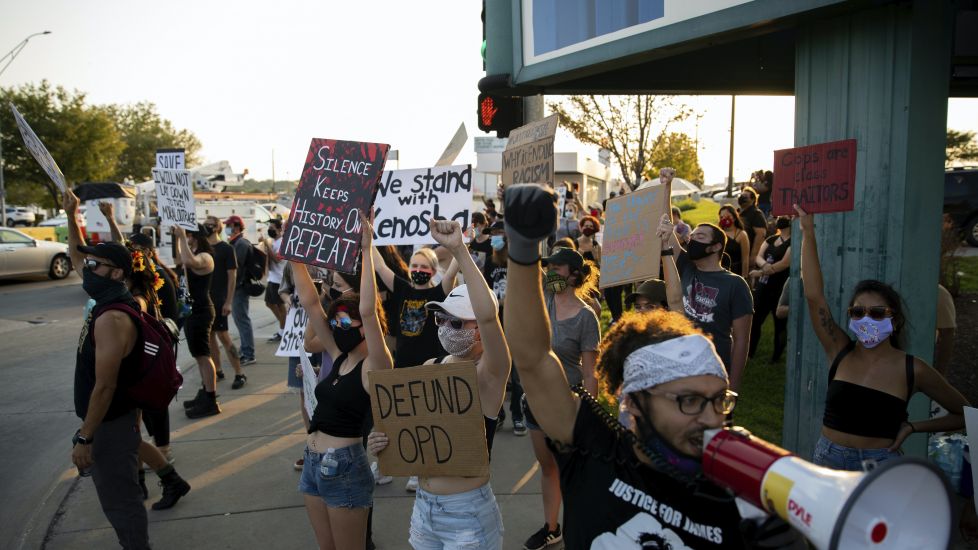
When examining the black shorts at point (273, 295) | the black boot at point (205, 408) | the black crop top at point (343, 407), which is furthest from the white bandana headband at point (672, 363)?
the black shorts at point (273, 295)

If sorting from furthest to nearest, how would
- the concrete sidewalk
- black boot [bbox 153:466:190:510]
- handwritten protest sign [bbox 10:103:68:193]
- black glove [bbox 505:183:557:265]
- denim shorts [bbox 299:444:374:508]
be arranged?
handwritten protest sign [bbox 10:103:68:193], black boot [bbox 153:466:190:510], the concrete sidewalk, denim shorts [bbox 299:444:374:508], black glove [bbox 505:183:557:265]

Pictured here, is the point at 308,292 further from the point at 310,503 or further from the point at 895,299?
the point at 895,299

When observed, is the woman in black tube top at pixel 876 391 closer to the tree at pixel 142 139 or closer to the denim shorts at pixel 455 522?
the denim shorts at pixel 455 522

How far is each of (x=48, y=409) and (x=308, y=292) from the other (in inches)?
226

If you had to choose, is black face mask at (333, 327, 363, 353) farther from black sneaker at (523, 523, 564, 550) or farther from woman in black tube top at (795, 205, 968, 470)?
woman in black tube top at (795, 205, 968, 470)

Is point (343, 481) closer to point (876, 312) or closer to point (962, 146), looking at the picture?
point (876, 312)

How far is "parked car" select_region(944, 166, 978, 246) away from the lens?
51.8ft

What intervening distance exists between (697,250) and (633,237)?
57cm

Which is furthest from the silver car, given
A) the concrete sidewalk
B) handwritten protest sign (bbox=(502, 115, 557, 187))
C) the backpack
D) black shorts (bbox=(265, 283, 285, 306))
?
handwritten protest sign (bbox=(502, 115, 557, 187))

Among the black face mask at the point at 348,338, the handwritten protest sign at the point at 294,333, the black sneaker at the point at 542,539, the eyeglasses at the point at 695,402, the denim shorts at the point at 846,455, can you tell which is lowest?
the black sneaker at the point at 542,539

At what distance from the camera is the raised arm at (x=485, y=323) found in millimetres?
2695

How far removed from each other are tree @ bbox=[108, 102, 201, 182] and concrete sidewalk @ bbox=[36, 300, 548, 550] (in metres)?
49.8

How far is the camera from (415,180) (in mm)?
4914

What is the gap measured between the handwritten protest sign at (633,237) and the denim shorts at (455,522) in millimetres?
1869
